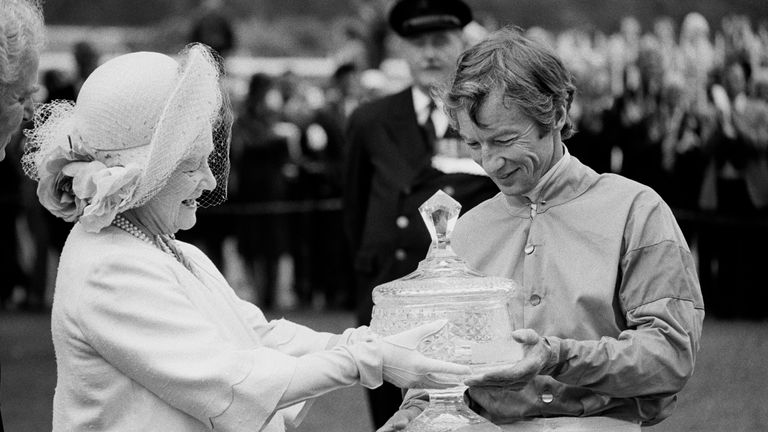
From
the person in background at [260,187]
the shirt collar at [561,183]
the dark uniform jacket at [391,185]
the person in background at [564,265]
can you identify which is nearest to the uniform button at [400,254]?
the dark uniform jacket at [391,185]

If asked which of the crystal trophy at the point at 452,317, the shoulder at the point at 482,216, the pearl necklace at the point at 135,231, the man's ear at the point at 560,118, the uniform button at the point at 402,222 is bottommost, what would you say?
the uniform button at the point at 402,222

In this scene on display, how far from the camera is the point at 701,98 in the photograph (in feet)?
47.5

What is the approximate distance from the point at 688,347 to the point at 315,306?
1150 cm

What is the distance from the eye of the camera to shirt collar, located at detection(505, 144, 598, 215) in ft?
12.4

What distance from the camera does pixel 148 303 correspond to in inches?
133

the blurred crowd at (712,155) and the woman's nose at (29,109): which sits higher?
the woman's nose at (29,109)

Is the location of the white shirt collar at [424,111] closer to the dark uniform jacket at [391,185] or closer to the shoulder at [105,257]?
the dark uniform jacket at [391,185]

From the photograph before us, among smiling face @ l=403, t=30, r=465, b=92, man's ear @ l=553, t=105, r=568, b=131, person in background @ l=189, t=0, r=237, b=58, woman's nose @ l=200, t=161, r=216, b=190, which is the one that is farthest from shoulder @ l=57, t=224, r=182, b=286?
person in background @ l=189, t=0, r=237, b=58

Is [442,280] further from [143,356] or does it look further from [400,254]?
[400,254]

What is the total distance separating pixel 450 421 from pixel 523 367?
10.4 inches

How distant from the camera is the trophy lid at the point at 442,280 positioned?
11.0ft

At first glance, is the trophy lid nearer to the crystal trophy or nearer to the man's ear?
the crystal trophy

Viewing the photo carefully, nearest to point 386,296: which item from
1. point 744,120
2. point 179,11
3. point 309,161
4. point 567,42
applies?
point 744,120

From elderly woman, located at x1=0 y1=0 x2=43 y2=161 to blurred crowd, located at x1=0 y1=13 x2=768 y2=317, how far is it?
9178 millimetres
